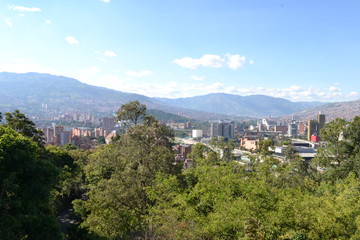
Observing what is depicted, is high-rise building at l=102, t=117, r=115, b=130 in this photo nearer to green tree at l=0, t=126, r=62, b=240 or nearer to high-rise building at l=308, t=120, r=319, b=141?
high-rise building at l=308, t=120, r=319, b=141

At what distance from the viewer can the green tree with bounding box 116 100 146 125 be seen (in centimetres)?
1702

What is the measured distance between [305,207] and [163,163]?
17.2ft

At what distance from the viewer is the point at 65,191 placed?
17.2 meters

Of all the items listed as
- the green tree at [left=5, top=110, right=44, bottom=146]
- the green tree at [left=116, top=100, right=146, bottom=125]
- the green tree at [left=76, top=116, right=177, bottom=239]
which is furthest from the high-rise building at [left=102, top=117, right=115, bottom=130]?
the green tree at [left=76, top=116, right=177, bottom=239]

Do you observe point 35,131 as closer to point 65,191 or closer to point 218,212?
point 65,191

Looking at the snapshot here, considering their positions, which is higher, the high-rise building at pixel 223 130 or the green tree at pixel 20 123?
the green tree at pixel 20 123

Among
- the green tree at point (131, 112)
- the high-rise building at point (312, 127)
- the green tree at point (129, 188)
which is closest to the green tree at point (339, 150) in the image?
the green tree at point (129, 188)

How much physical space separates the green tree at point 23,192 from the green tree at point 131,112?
10368 millimetres

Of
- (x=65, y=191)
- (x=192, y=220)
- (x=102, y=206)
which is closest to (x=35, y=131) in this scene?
(x=65, y=191)

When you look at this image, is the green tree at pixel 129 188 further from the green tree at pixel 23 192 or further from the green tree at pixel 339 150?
the green tree at pixel 339 150

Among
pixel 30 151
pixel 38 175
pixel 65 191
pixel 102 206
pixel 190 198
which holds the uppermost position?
pixel 30 151

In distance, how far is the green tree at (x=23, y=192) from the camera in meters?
5.55

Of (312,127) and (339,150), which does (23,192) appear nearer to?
(339,150)

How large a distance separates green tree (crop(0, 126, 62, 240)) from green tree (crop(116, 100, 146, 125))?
10.4 metres
